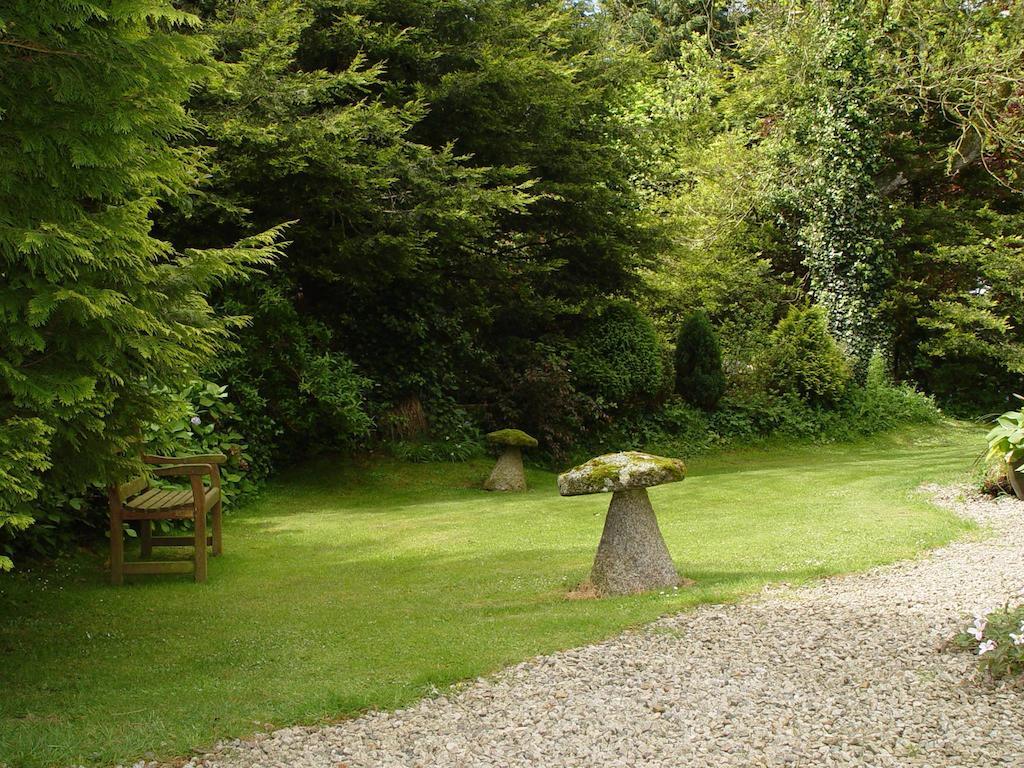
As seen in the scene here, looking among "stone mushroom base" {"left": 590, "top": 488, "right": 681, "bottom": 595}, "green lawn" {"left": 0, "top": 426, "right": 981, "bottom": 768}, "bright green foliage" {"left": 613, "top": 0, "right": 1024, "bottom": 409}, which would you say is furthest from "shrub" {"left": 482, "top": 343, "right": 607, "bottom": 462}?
"stone mushroom base" {"left": 590, "top": 488, "right": 681, "bottom": 595}

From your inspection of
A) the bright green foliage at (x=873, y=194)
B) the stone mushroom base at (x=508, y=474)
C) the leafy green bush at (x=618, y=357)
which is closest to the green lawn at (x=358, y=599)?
the stone mushroom base at (x=508, y=474)

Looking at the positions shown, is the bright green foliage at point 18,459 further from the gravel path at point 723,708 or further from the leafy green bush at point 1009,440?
the leafy green bush at point 1009,440

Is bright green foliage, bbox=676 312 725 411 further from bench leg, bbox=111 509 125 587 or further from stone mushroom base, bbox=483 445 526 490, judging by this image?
bench leg, bbox=111 509 125 587

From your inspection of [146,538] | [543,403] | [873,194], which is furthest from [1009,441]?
[873,194]

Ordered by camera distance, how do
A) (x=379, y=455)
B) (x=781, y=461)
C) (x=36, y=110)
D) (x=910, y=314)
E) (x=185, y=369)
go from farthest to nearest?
(x=910, y=314) < (x=781, y=461) < (x=379, y=455) < (x=185, y=369) < (x=36, y=110)

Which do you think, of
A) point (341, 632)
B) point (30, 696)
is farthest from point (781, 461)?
point (30, 696)

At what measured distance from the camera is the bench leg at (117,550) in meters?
6.99

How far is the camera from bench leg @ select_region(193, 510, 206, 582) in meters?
7.11

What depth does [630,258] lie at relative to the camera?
16391 mm

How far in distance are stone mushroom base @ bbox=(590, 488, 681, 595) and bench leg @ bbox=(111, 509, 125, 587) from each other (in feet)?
12.1

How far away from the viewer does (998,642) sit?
4230 mm

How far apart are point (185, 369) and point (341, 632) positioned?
1902mm

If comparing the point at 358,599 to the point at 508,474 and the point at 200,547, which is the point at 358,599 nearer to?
the point at 200,547

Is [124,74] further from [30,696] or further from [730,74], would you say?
[730,74]
